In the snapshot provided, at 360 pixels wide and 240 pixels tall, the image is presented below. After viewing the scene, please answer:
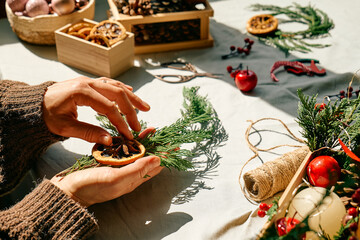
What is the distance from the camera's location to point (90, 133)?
1036mm

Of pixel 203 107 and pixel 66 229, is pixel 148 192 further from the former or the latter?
pixel 203 107

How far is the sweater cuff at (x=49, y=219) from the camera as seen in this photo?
2.88 feet

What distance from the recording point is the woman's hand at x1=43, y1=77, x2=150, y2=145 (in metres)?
1.02

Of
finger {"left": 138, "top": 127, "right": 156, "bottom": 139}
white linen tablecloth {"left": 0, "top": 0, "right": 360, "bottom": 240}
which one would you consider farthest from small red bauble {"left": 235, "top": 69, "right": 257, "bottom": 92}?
finger {"left": 138, "top": 127, "right": 156, "bottom": 139}

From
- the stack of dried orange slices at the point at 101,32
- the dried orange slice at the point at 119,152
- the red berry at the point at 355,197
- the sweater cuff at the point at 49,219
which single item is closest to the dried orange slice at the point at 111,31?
the stack of dried orange slices at the point at 101,32

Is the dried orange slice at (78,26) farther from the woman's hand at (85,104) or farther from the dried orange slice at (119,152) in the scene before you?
the dried orange slice at (119,152)

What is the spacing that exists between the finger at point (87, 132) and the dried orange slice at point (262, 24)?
1.05 m

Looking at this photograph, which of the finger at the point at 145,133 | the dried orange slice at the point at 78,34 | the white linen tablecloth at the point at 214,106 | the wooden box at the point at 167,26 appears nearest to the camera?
the white linen tablecloth at the point at 214,106

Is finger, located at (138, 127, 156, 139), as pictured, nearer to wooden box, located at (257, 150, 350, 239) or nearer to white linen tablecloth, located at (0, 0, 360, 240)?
white linen tablecloth, located at (0, 0, 360, 240)

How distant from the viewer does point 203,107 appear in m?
1.29

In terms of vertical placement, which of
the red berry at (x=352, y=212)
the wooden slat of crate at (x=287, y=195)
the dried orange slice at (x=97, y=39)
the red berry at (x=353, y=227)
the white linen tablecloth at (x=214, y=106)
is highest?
the dried orange slice at (x=97, y=39)

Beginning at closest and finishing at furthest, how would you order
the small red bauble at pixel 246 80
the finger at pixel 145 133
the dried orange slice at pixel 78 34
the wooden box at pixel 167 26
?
the finger at pixel 145 133 → the small red bauble at pixel 246 80 → the dried orange slice at pixel 78 34 → the wooden box at pixel 167 26

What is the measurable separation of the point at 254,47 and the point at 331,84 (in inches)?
15.7

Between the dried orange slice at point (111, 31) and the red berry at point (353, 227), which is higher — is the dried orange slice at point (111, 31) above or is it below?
above
